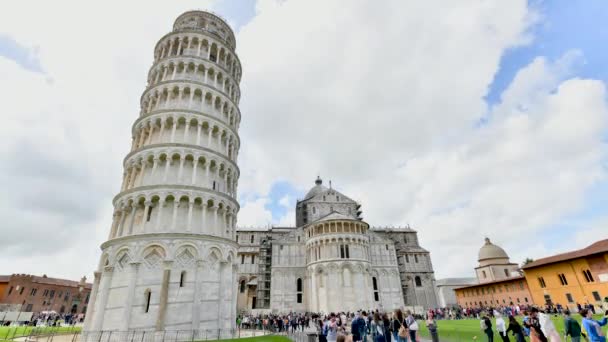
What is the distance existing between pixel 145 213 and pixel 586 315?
2333cm

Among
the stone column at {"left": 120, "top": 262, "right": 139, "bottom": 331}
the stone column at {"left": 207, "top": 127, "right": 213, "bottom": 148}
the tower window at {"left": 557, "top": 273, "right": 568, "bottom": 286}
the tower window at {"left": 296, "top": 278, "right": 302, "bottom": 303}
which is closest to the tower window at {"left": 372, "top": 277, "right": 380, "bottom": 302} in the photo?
the tower window at {"left": 296, "top": 278, "right": 302, "bottom": 303}

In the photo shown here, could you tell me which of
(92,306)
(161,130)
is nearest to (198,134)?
(161,130)

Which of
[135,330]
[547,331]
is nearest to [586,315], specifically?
[547,331]

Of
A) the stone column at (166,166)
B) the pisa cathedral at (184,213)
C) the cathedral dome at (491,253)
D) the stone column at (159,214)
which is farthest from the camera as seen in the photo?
the cathedral dome at (491,253)

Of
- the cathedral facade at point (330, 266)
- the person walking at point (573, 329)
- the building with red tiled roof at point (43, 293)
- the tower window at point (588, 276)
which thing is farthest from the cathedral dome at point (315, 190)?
the building with red tiled roof at point (43, 293)

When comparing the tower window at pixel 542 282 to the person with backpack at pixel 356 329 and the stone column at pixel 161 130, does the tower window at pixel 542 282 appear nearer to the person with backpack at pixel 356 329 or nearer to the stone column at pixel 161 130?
the person with backpack at pixel 356 329

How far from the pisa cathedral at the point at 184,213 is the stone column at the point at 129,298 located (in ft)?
0.19

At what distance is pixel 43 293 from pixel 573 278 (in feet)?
284

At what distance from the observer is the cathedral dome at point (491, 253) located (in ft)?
196

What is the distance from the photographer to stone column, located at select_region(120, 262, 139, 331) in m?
17.5

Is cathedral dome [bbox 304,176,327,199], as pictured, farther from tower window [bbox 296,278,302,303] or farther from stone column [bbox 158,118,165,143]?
stone column [bbox 158,118,165,143]

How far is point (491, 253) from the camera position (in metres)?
60.4

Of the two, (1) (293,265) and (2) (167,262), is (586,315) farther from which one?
(1) (293,265)

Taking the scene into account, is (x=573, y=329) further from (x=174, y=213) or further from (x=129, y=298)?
(x=129, y=298)
